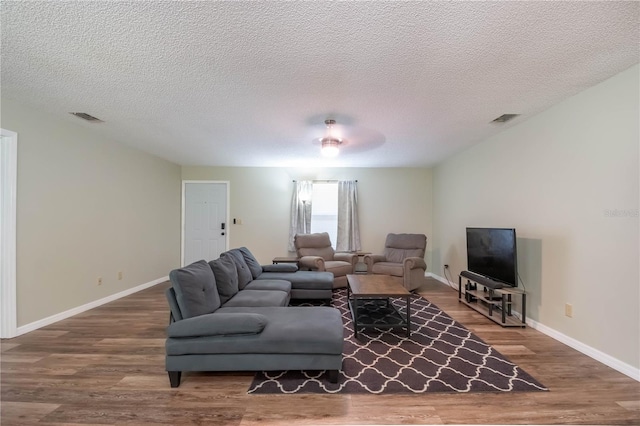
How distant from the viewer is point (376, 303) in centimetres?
381

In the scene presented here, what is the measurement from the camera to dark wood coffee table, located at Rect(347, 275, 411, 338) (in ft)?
8.99

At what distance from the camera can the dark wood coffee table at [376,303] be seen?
274 cm

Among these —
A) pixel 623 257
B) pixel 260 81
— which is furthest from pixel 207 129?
pixel 623 257

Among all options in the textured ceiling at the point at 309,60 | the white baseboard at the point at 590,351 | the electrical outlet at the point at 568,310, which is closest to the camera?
the textured ceiling at the point at 309,60

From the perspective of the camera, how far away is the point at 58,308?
123 inches

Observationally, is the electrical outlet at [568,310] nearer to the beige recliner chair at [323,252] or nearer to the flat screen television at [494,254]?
the flat screen television at [494,254]

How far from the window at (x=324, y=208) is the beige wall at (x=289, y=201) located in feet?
1.09

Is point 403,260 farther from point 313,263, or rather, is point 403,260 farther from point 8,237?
point 8,237

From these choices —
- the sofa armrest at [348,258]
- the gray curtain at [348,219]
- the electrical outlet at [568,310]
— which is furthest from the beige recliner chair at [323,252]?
the electrical outlet at [568,310]

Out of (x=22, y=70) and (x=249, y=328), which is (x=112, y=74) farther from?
(x=249, y=328)

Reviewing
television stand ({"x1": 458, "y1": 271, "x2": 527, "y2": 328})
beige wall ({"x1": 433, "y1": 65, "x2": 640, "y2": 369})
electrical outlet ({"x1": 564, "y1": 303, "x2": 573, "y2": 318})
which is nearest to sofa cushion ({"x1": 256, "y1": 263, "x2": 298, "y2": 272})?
television stand ({"x1": 458, "y1": 271, "x2": 527, "y2": 328})

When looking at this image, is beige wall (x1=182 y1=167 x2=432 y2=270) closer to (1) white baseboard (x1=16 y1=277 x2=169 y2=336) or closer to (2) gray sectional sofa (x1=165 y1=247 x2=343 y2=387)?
(1) white baseboard (x1=16 y1=277 x2=169 y2=336)

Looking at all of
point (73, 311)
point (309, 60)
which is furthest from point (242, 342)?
point (73, 311)

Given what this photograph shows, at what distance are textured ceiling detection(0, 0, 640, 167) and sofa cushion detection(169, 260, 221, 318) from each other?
5.36 ft
